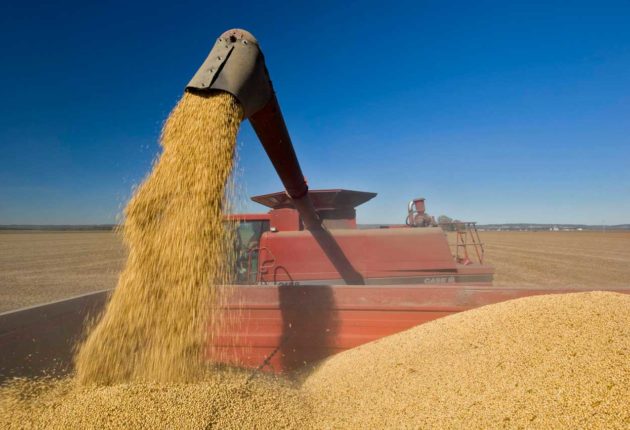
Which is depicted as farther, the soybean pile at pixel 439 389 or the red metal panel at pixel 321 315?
the red metal panel at pixel 321 315

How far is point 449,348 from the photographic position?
7.38 ft

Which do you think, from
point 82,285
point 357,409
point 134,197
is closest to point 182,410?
point 357,409

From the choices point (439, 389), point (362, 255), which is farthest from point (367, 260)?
point (439, 389)

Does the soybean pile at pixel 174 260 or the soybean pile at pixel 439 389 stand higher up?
the soybean pile at pixel 174 260

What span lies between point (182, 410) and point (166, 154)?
4.75 feet

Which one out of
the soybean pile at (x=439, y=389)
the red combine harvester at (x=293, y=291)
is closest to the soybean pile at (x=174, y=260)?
the soybean pile at (x=439, y=389)

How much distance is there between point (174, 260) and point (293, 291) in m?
1.20

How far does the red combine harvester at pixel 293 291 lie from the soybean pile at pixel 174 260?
288mm

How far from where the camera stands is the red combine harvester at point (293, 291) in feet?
7.16

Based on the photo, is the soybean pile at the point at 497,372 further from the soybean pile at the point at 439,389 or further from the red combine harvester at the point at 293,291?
the red combine harvester at the point at 293,291

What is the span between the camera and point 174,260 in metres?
1.97

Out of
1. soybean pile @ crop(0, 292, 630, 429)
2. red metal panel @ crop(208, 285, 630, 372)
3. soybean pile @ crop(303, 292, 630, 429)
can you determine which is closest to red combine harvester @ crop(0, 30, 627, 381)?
red metal panel @ crop(208, 285, 630, 372)

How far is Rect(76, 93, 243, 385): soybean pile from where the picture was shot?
1.88m

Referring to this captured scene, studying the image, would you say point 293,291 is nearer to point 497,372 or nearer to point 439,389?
point 439,389
